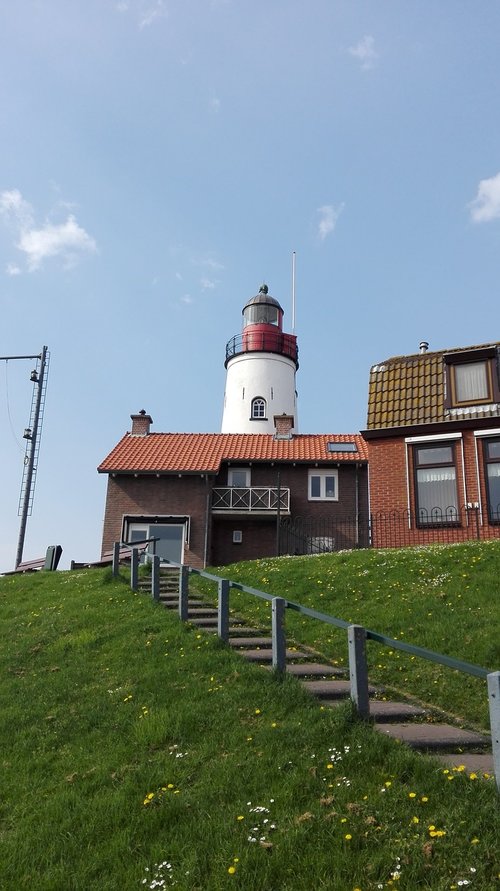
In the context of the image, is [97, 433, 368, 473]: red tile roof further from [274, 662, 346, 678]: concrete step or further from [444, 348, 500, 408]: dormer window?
[274, 662, 346, 678]: concrete step

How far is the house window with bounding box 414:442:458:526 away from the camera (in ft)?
65.3

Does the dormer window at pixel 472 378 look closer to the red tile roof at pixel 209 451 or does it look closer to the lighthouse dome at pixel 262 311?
the red tile roof at pixel 209 451

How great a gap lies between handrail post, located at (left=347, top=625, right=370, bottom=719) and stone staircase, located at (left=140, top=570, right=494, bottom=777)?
0.25 meters

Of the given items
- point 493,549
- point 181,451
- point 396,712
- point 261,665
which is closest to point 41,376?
point 181,451

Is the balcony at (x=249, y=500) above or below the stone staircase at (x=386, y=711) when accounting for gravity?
above

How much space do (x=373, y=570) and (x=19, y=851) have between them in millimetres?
10540

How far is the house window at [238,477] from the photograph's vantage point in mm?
31359

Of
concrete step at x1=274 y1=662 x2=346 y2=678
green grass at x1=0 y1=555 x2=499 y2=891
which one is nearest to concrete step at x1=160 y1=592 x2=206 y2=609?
green grass at x1=0 y1=555 x2=499 y2=891

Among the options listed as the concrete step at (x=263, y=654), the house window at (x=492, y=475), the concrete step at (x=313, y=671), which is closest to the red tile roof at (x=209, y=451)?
the house window at (x=492, y=475)

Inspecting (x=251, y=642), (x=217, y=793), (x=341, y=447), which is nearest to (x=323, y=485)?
(x=341, y=447)

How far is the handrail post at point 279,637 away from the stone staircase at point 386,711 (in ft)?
0.87

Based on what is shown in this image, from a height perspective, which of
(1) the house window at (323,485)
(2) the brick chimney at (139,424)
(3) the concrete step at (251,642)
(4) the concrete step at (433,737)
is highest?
(2) the brick chimney at (139,424)

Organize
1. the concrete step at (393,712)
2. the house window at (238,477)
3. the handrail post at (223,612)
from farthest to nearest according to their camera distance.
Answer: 1. the house window at (238,477)
2. the handrail post at (223,612)
3. the concrete step at (393,712)

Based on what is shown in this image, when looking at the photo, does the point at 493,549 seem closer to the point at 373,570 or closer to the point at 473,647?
the point at 373,570
